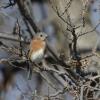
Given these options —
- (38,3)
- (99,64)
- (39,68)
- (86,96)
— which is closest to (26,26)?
(99,64)

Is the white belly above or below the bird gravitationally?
below

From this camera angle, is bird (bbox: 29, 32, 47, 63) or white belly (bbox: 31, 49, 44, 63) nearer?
white belly (bbox: 31, 49, 44, 63)

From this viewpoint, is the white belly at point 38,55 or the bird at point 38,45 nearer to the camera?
the white belly at point 38,55

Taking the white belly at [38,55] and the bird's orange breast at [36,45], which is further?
the bird's orange breast at [36,45]

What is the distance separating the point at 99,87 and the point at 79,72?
331 mm

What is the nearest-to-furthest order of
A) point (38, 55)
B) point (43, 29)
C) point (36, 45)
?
point (38, 55)
point (36, 45)
point (43, 29)

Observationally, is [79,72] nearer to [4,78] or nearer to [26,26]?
[26,26]

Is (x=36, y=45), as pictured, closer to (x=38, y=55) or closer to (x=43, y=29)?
(x=38, y=55)

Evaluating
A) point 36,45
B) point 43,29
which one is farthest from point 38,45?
point 43,29

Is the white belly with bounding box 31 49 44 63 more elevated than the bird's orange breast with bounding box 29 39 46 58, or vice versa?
the bird's orange breast with bounding box 29 39 46 58

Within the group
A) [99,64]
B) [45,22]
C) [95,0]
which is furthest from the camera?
[45,22]

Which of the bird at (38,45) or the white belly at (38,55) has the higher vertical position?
the bird at (38,45)

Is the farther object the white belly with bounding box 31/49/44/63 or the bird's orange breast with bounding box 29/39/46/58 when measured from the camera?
the bird's orange breast with bounding box 29/39/46/58

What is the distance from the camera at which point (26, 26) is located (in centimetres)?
903
